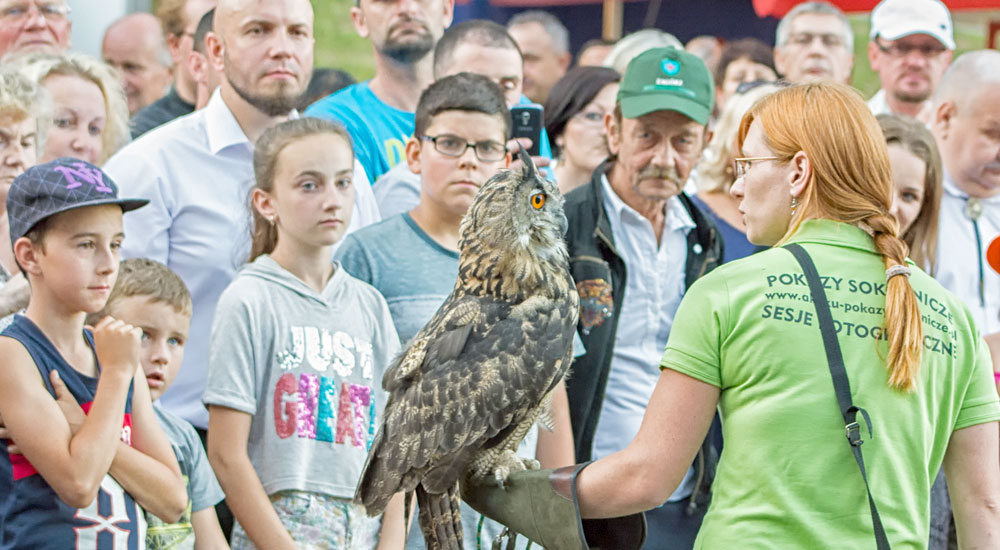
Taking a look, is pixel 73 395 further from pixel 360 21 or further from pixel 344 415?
pixel 360 21

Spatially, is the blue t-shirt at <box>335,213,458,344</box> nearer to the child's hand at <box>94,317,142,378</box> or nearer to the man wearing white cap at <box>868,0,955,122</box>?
the child's hand at <box>94,317,142,378</box>

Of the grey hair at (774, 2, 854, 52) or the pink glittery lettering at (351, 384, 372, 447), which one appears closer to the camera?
the pink glittery lettering at (351, 384, 372, 447)

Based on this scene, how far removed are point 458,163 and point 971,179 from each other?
244cm

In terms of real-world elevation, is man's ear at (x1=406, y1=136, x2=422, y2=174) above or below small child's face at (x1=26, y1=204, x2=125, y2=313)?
above

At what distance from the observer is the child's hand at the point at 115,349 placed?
108 inches

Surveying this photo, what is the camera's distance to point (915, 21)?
5.93 meters

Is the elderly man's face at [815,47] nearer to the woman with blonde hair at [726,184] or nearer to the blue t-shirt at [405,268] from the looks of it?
the woman with blonde hair at [726,184]

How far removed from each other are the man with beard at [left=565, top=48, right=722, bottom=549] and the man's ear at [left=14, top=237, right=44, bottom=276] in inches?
66.1

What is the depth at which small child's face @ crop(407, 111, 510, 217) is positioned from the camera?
3.53 m

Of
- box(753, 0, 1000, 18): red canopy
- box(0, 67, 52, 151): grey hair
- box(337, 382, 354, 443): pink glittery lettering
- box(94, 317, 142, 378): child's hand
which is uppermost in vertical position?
box(753, 0, 1000, 18): red canopy

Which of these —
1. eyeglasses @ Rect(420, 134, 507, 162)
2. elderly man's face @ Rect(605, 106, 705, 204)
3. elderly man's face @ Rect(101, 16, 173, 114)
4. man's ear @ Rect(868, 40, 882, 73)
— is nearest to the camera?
eyeglasses @ Rect(420, 134, 507, 162)

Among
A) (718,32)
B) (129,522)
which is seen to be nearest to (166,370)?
(129,522)

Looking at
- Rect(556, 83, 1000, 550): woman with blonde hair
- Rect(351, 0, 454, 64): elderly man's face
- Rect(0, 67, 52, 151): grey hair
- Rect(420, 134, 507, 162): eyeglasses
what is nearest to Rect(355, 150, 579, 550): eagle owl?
Rect(556, 83, 1000, 550): woman with blonde hair

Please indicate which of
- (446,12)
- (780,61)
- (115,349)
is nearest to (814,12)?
(780,61)
